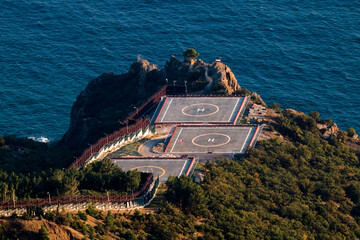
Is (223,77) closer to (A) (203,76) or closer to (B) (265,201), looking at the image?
(A) (203,76)

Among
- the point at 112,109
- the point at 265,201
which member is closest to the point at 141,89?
the point at 112,109

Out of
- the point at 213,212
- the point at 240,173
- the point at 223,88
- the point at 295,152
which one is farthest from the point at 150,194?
the point at 223,88

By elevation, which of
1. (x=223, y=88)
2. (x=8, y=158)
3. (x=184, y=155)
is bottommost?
(x=8, y=158)

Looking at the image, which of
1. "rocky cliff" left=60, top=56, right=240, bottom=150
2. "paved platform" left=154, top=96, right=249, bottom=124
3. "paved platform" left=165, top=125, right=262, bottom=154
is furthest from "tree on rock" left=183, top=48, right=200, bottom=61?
"paved platform" left=165, top=125, right=262, bottom=154

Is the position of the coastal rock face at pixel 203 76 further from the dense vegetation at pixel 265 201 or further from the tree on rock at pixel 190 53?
the dense vegetation at pixel 265 201

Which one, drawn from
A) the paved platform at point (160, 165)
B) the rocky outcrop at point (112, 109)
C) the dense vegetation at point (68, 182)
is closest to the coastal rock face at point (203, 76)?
the rocky outcrop at point (112, 109)

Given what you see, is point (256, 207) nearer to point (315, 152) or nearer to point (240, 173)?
point (240, 173)
